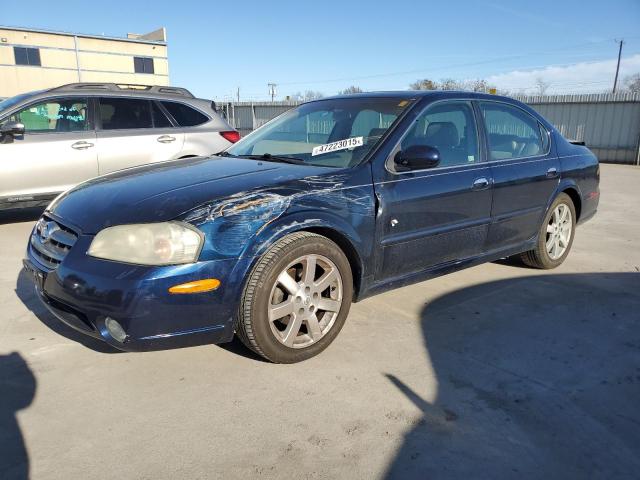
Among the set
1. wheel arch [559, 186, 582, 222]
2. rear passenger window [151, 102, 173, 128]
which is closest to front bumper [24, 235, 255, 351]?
wheel arch [559, 186, 582, 222]

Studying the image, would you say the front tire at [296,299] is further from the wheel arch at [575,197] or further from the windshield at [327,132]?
the wheel arch at [575,197]

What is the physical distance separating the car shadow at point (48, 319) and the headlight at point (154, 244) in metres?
0.79

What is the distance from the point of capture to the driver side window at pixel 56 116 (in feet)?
20.7

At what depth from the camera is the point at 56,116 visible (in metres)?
6.42

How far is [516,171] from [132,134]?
486 cm

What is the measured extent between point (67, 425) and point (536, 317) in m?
3.16

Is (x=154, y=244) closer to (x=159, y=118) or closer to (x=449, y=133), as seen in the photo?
(x=449, y=133)

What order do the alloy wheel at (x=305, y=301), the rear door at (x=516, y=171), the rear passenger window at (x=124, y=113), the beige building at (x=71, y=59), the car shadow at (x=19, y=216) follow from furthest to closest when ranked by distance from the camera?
the beige building at (x=71, y=59) → the car shadow at (x=19, y=216) → the rear passenger window at (x=124, y=113) → the rear door at (x=516, y=171) → the alloy wheel at (x=305, y=301)

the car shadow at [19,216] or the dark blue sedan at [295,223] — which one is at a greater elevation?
the dark blue sedan at [295,223]

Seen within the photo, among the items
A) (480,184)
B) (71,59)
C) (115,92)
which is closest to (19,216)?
(115,92)

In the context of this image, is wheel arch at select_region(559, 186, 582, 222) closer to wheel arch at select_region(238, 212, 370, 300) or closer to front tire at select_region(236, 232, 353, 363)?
wheel arch at select_region(238, 212, 370, 300)

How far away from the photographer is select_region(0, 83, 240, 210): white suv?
6.14 meters

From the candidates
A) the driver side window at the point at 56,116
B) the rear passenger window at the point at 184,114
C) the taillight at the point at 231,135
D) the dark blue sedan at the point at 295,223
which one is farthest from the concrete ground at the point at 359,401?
the taillight at the point at 231,135

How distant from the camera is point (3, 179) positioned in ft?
19.9
